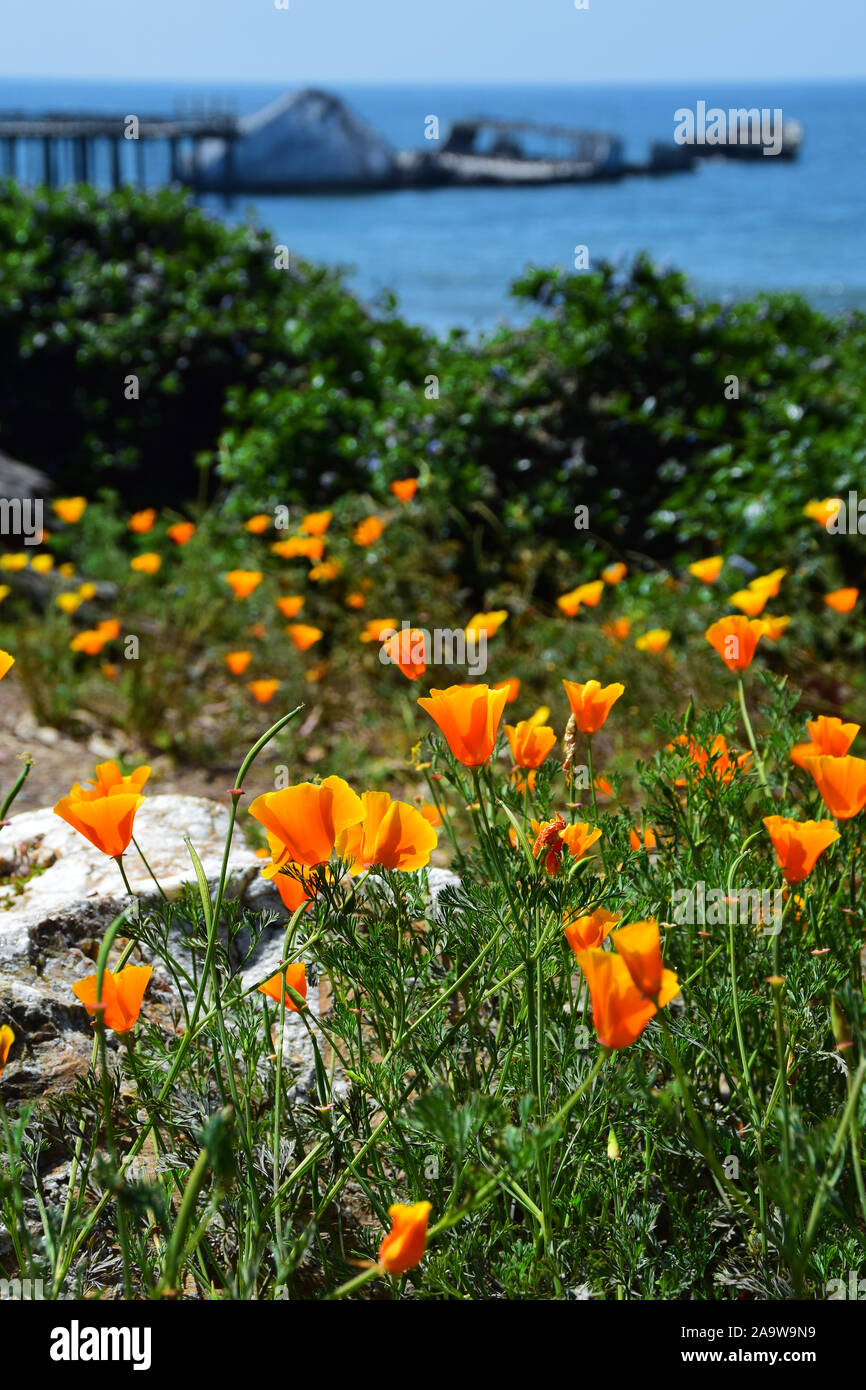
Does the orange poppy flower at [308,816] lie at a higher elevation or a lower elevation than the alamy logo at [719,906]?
higher

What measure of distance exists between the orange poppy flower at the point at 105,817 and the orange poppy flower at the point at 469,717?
1.16ft

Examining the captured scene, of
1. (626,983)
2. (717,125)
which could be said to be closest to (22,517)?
(717,125)

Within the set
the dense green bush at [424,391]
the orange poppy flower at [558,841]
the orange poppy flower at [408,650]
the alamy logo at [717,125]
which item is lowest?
the orange poppy flower at [558,841]

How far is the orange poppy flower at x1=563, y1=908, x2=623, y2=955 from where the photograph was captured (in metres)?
1.31

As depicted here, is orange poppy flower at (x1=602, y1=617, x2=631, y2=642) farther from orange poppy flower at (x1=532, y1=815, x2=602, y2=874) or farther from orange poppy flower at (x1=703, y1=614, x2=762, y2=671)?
orange poppy flower at (x1=532, y1=815, x2=602, y2=874)

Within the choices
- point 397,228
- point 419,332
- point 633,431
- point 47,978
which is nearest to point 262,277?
point 419,332

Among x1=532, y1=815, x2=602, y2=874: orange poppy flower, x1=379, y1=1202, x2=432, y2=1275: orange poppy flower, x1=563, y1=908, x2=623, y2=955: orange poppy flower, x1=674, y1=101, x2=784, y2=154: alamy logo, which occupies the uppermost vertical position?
x1=674, y1=101, x2=784, y2=154: alamy logo

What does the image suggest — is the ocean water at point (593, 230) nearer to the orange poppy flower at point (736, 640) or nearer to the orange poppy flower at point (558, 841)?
the orange poppy flower at point (736, 640)

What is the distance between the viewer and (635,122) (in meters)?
96.2

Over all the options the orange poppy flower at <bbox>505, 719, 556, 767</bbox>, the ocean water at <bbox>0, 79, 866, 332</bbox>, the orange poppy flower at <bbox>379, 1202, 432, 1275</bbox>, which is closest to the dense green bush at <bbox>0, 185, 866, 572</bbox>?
the ocean water at <bbox>0, 79, 866, 332</bbox>

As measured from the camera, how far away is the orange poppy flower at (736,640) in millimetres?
1739

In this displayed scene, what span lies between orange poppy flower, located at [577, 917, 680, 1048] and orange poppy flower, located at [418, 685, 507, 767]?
39 centimetres

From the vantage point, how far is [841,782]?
142 centimetres
